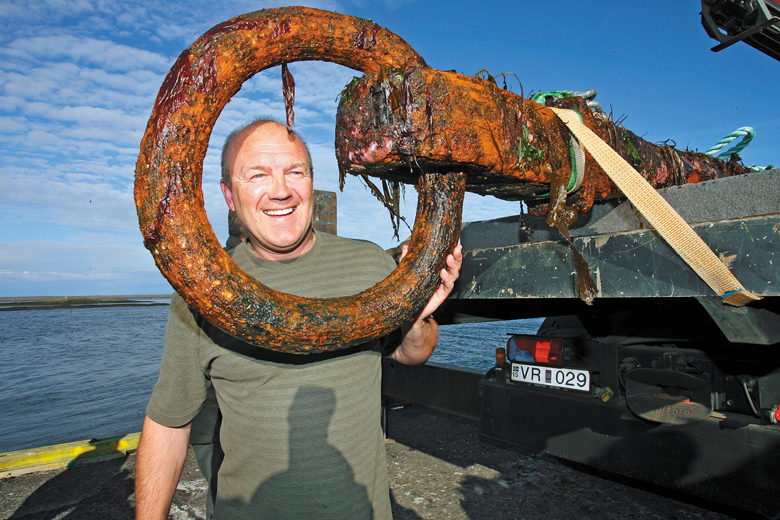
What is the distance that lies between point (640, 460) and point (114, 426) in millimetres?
6725

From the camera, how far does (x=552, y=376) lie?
2.52m

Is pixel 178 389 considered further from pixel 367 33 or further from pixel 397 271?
pixel 367 33

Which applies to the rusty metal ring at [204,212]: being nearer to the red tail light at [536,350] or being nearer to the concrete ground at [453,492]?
the red tail light at [536,350]

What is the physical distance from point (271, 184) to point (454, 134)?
70 centimetres

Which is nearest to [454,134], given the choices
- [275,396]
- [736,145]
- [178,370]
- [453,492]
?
[275,396]

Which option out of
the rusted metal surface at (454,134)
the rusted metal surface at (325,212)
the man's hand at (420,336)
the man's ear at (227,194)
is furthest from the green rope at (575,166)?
the rusted metal surface at (325,212)

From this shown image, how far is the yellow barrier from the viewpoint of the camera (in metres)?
3.90

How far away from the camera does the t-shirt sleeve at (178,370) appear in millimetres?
1696

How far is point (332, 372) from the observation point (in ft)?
5.45

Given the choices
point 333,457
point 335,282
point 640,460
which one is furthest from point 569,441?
point 335,282

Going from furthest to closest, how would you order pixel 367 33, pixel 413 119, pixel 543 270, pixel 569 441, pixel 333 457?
pixel 569 441, pixel 543 270, pixel 333 457, pixel 367 33, pixel 413 119

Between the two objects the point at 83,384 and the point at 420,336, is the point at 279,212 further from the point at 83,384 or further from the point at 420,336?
the point at 83,384

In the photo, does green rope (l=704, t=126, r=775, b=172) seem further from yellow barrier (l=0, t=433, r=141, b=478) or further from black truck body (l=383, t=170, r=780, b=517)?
yellow barrier (l=0, t=433, r=141, b=478)

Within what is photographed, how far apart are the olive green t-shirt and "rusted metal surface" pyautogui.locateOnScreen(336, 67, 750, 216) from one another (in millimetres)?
608
